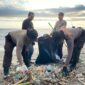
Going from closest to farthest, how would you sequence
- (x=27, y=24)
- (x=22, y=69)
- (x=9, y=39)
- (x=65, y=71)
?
(x=22, y=69), (x=9, y=39), (x=65, y=71), (x=27, y=24)

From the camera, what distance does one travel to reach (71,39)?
10977 millimetres

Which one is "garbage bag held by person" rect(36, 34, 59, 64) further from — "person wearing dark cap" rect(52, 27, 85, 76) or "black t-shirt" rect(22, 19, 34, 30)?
"person wearing dark cap" rect(52, 27, 85, 76)

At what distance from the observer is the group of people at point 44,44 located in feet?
33.1

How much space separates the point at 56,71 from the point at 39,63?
7.77ft

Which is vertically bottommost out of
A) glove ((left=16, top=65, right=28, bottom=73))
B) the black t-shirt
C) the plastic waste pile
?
the plastic waste pile

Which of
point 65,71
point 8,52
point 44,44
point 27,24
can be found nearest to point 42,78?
point 65,71

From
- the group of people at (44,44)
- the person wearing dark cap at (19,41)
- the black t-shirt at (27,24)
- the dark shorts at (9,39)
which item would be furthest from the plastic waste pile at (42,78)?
the black t-shirt at (27,24)

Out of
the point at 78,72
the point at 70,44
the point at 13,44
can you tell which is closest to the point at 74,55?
the point at 78,72

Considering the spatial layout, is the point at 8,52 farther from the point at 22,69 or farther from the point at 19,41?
the point at 22,69

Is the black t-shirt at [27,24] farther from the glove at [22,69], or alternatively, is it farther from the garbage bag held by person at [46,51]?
the glove at [22,69]

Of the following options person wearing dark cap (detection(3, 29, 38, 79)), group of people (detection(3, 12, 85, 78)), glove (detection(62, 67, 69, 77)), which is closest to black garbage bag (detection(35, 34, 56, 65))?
group of people (detection(3, 12, 85, 78))

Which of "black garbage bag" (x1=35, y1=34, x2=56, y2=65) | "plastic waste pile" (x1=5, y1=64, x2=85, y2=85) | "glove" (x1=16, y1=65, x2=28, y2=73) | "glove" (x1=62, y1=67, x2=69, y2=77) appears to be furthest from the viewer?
"black garbage bag" (x1=35, y1=34, x2=56, y2=65)

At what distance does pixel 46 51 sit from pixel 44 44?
10.9 inches

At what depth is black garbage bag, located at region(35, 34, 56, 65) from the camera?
13.5 meters
